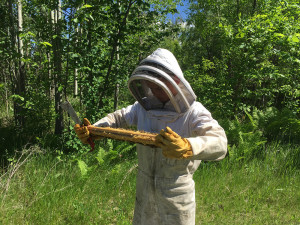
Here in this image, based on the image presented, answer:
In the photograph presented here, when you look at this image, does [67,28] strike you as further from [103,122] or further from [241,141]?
[241,141]

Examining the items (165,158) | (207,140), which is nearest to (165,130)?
(165,158)

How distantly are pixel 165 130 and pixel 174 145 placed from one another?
0.47m

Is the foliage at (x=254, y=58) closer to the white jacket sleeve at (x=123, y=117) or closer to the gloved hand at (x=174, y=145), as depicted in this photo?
the white jacket sleeve at (x=123, y=117)

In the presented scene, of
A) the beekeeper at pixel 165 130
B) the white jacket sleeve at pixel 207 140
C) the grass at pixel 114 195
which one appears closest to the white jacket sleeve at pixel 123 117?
the beekeeper at pixel 165 130

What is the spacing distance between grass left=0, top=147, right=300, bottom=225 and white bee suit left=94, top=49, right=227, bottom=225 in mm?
1656

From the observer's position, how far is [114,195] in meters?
3.72

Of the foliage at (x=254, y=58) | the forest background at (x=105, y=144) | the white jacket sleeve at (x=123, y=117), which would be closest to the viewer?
the white jacket sleeve at (x=123, y=117)

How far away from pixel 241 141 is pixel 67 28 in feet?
15.2

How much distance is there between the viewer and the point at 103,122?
6.36ft

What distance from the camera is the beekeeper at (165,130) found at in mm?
1556

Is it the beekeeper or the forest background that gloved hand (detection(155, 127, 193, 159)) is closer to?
the beekeeper

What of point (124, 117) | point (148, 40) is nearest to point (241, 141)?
point (148, 40)

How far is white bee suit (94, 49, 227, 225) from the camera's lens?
1579 millimetres

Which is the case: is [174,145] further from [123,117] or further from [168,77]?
[123,117]
